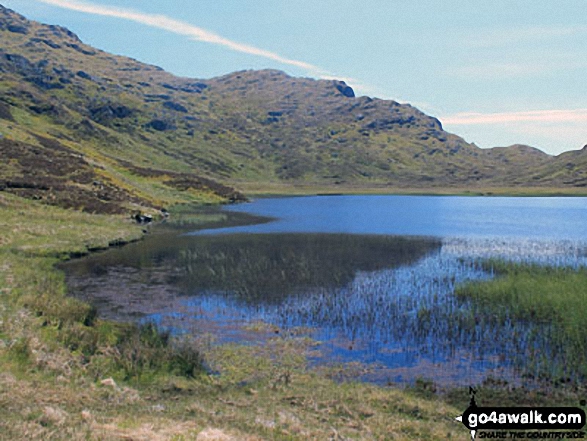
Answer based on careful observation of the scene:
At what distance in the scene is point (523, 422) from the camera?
54.2 feet

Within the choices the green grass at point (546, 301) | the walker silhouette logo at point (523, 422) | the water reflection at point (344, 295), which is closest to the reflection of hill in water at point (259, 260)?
the water reflection at point (344, 295)

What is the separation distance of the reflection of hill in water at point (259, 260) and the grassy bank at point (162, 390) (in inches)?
523

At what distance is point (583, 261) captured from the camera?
50.2m

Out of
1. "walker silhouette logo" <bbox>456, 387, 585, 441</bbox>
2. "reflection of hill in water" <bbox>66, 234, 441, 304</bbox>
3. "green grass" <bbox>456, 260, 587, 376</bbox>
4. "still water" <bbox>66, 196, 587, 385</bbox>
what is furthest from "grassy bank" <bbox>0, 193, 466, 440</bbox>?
"reflection of hill in water" <bbox>66, 234, 441, 304</bbox>

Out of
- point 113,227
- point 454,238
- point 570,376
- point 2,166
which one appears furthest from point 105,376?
point 2,166

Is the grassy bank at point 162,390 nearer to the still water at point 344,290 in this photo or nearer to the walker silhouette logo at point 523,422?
the walker silhouette logo at point 523,422

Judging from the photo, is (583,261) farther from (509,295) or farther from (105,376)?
(105,376)

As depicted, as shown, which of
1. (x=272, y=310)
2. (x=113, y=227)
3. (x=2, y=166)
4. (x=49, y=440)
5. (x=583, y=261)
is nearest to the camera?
(x=49, y=440)

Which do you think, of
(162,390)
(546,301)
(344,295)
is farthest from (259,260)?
(162,390)

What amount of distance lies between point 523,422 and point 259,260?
39.1m

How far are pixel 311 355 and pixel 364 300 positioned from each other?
39.1 ft

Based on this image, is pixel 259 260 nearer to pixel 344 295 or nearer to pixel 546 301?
pixel 344 295

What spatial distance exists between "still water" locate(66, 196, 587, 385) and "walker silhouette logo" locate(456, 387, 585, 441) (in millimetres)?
4230

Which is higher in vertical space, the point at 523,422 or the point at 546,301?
the point at 546,301
